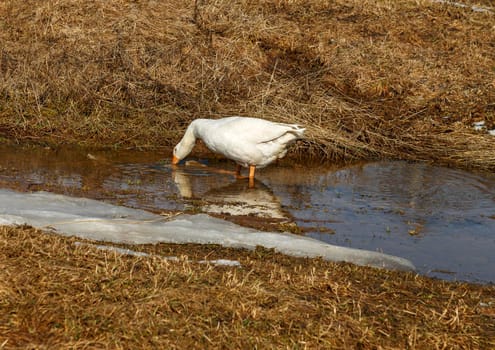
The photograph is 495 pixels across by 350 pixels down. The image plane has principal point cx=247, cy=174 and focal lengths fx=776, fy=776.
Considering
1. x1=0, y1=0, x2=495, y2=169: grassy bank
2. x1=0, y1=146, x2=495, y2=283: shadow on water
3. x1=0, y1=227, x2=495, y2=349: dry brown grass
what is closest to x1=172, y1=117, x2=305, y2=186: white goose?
x1=0, y1=146, x2=495, y2=283: shadow on water

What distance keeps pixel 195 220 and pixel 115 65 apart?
658 cm

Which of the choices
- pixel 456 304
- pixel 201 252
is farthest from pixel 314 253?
pixel 456 304

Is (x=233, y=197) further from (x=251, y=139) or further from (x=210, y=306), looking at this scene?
(x=210, y=306)

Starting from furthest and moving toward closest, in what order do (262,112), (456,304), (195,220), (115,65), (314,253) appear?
(115,65) < (262,112) < (195,220) < (314,253) < (456,304)

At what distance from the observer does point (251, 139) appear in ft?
32.1

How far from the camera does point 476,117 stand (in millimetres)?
13141

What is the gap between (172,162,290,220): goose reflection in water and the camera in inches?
336

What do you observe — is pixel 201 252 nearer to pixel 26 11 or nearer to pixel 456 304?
pixel 456 304

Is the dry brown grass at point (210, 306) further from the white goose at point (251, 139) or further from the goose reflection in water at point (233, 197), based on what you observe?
the white goose at point (251, 139)

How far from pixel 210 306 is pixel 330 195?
206 inches

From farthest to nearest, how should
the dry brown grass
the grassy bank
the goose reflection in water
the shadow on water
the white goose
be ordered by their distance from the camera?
1. the grassy bank
2. the white goose
3. the goose reflection in water
4. the shadow on water
5. the dry brown grass

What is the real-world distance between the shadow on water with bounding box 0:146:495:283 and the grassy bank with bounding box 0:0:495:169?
849 millimetres

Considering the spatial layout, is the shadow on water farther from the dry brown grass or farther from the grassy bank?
the dry brown grass

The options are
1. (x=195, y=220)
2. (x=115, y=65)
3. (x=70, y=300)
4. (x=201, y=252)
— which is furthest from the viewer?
(x=115, y=65)
